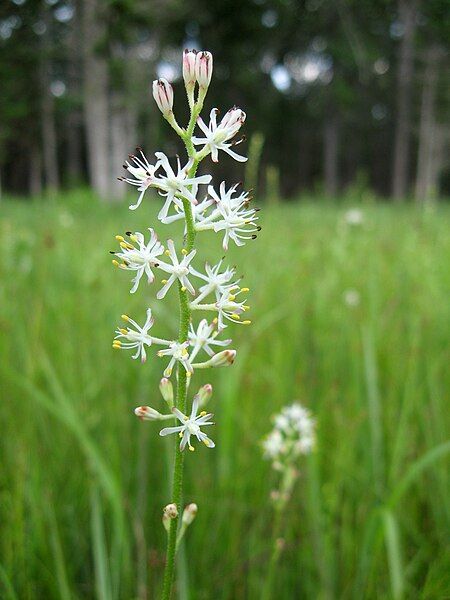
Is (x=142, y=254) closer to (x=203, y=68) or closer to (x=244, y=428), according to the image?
(x=203, y=68)

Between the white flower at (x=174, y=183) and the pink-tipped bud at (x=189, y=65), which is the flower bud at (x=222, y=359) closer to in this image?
the white flower at (x=174, y=183)

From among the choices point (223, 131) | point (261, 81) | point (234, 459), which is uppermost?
point (261, 81)

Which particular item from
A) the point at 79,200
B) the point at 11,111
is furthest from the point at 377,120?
the point at 79,200

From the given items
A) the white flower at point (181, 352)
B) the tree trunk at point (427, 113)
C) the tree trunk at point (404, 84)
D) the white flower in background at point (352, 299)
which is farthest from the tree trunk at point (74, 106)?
the white flower at point (181, 352)

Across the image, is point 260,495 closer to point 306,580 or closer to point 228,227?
point 306,580

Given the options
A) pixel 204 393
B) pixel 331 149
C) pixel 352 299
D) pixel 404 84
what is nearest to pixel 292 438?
pixel 204 393
